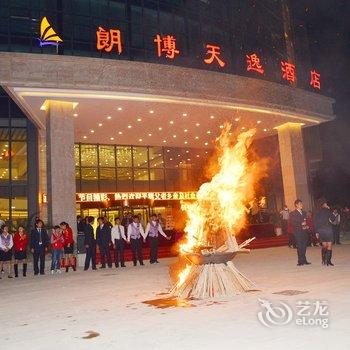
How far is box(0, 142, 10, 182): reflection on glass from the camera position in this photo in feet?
63.1

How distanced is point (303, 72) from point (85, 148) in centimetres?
1608

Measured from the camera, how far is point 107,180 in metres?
24.4

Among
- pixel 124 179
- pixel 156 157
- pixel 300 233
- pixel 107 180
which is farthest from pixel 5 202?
pixel 300 233

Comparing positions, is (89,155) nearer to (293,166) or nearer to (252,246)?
(252,246)

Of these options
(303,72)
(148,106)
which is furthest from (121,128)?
(303,72)

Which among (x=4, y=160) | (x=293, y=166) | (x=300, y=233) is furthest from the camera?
(x=293, y=166)

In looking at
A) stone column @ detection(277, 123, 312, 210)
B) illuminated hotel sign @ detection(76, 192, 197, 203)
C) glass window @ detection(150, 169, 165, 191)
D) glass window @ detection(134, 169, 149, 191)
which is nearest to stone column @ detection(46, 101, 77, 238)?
illuminated hotel sign @ detection(76, 192, 197, 203)

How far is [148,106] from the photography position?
1695 cm

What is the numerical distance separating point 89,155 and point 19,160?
17.7ft

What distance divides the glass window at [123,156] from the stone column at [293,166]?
9776mm

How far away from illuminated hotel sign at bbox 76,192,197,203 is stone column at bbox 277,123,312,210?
738 centimetres

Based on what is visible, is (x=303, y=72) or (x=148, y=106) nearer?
(x=148, y=106)

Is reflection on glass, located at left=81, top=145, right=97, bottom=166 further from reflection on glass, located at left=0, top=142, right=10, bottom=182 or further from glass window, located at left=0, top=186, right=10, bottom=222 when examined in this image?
glass window, located at left=0, top=186, right=10, bottom=222

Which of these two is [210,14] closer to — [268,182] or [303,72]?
[303,72]
